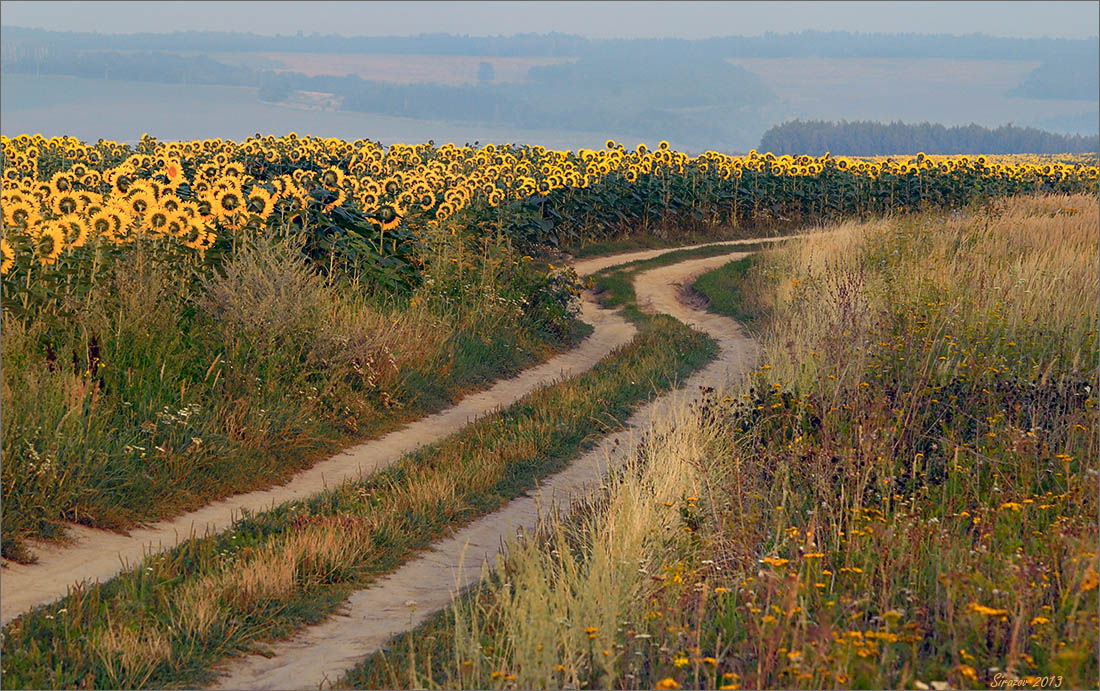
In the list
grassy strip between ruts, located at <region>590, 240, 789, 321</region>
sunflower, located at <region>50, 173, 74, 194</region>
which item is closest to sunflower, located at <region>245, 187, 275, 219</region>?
sunflower, located at <region>50, 173, 74, 194</region>

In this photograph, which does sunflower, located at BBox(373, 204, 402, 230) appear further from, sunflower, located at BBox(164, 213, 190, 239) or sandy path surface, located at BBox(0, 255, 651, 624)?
sunflower, located at BBox(164, 213, 190, 239)

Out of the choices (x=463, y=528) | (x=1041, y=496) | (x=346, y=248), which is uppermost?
(x=346, y=248)

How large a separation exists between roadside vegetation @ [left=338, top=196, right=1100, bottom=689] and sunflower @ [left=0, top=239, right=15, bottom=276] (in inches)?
187

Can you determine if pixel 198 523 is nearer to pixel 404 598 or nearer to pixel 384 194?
pixel 404 598

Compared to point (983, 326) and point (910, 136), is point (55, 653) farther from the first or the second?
point (910, 136)

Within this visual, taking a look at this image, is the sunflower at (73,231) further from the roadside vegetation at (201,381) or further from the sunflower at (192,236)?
the sunflower at (192,236)

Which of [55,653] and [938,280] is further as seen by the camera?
[938,280]

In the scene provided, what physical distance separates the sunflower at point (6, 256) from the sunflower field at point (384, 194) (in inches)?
0.4

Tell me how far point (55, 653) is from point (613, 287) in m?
14.5

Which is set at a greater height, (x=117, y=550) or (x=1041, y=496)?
(x=1041, y=496)

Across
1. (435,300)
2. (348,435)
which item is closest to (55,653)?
(348,435)

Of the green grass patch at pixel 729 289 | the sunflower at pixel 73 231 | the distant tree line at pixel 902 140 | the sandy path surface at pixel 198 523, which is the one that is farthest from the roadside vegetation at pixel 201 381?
the distant tree line at pixel 902 140

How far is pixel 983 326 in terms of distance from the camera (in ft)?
31.6

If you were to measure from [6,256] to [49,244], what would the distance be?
32 cm
